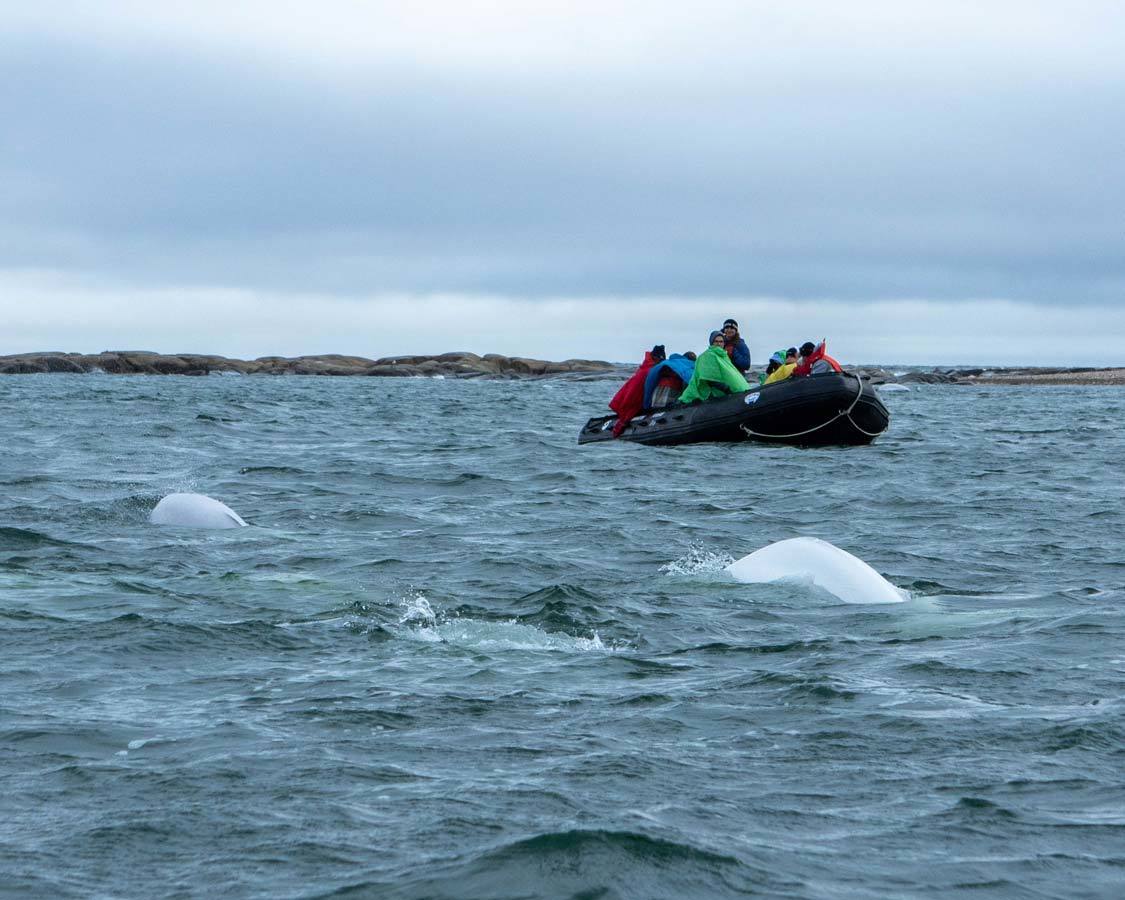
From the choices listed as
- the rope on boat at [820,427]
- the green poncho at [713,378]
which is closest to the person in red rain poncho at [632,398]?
the green poncho at [713,378]

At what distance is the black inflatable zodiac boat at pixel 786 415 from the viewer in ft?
70.3

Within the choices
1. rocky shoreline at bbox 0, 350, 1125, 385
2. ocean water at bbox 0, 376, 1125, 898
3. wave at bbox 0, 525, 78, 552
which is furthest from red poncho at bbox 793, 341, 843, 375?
rocky shoreline at bbox 0, 350, 1125, 385

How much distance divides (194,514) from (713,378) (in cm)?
1109

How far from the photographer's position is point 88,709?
6.27 m

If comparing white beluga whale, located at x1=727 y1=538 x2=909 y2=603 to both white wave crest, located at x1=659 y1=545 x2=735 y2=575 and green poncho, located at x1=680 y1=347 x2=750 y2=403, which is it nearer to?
white wave crest, located at x1=659 y1=545 x2=735 y2=575

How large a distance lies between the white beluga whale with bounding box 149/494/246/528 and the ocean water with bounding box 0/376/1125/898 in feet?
0.74

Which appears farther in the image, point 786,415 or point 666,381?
point 666,381

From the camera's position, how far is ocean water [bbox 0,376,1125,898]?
4.50 meters

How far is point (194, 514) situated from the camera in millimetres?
12461

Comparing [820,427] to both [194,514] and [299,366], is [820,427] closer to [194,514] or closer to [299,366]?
[194,514]

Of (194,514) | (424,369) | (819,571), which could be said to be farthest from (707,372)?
(424,369)

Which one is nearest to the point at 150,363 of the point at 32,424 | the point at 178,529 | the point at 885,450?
the point at 32,424

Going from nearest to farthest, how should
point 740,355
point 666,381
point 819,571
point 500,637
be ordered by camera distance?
point 500,637 → point 819,571 → point 740,355 → point 666,381

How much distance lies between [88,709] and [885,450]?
61.6 feet
